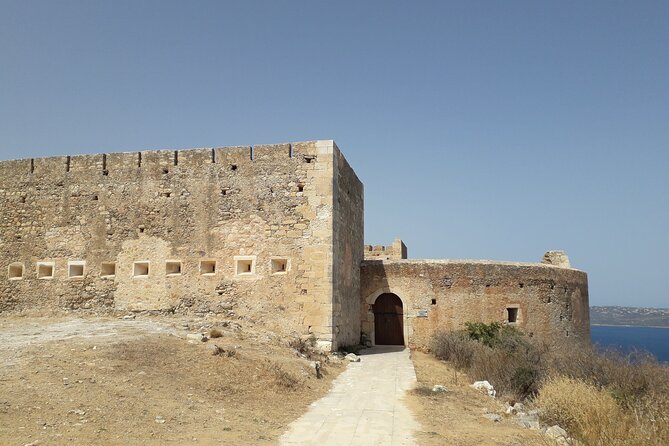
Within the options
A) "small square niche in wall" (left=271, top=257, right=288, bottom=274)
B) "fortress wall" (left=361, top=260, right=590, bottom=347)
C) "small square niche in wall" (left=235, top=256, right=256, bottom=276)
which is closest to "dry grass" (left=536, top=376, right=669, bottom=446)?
"small square niche in wall" (left=271, top=257, right=288, bottom=274)

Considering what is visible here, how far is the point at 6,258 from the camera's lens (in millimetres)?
14711

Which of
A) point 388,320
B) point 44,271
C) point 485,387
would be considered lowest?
point 485,387

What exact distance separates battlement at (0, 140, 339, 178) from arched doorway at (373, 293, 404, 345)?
6.06m

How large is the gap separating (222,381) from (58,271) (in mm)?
8356

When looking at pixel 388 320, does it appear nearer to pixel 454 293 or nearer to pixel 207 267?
pixel 454 293

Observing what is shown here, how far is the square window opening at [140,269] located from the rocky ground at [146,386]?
2690mm

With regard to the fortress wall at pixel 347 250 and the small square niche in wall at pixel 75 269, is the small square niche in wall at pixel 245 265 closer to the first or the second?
the fortress wall at pixel 347 250

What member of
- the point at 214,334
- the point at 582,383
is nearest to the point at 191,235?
the point at 214,334

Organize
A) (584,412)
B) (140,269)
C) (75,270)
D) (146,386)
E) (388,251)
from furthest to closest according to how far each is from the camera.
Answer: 1. (388,251)
2. (75,270)
3. (140,269)
4. (146,386)
5. (584,412)

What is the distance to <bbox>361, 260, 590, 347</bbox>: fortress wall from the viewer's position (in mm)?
16281

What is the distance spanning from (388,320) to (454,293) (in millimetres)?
2271

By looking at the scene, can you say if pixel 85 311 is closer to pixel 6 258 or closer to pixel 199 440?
pixel 6 258

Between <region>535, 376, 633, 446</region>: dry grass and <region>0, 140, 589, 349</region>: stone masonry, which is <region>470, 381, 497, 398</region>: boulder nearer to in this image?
<region>535, 376, 633, 446</region>: dry grass

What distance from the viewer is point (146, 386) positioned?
7320mm
